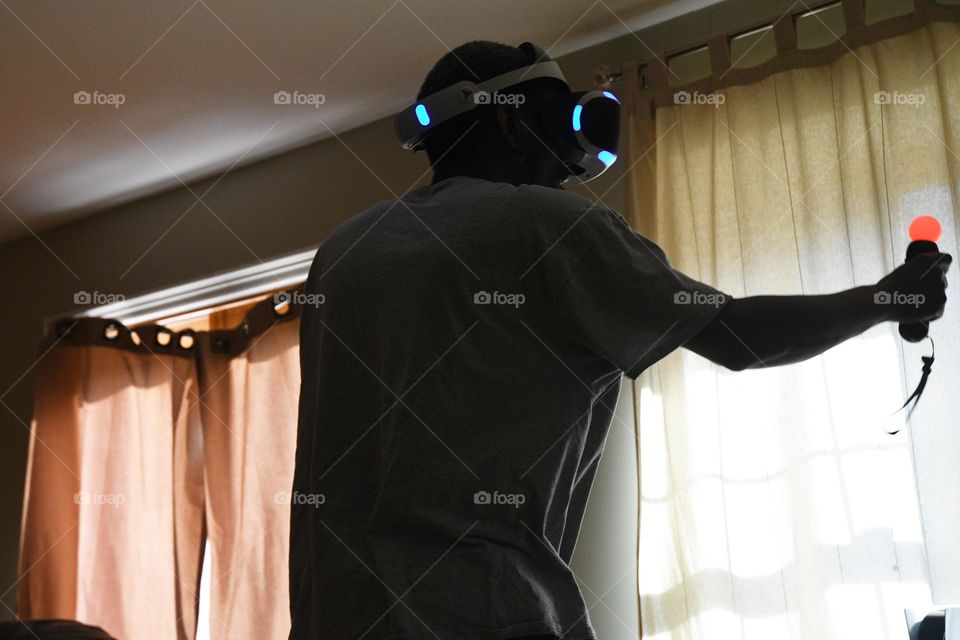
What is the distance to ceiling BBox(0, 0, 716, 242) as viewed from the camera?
8.52ft

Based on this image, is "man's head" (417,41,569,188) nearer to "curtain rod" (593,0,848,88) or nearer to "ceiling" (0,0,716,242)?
"curtain rod" (593,0,848,88)

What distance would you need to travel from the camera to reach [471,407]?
0.93 meters

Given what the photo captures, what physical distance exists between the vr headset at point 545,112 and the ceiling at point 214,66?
144cm

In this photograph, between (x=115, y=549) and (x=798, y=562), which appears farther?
(x=115, y=549)

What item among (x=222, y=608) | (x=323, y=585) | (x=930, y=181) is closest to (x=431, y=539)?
(x=323, y=585)

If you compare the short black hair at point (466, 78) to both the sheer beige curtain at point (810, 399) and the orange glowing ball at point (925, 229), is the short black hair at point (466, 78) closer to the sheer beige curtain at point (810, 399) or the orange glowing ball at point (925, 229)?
the orange glowing ball at point (925, 229)

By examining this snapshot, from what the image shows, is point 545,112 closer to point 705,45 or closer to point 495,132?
point 495,132

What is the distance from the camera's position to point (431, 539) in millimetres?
892

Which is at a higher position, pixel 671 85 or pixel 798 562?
pixel 671 85

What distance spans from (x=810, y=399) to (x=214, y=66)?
1730 mm

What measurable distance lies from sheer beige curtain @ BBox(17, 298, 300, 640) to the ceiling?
0.56m

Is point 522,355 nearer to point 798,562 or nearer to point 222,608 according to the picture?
point 798,562

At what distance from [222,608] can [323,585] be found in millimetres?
2418

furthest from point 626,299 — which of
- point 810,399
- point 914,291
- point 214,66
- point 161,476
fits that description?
point 161,476
